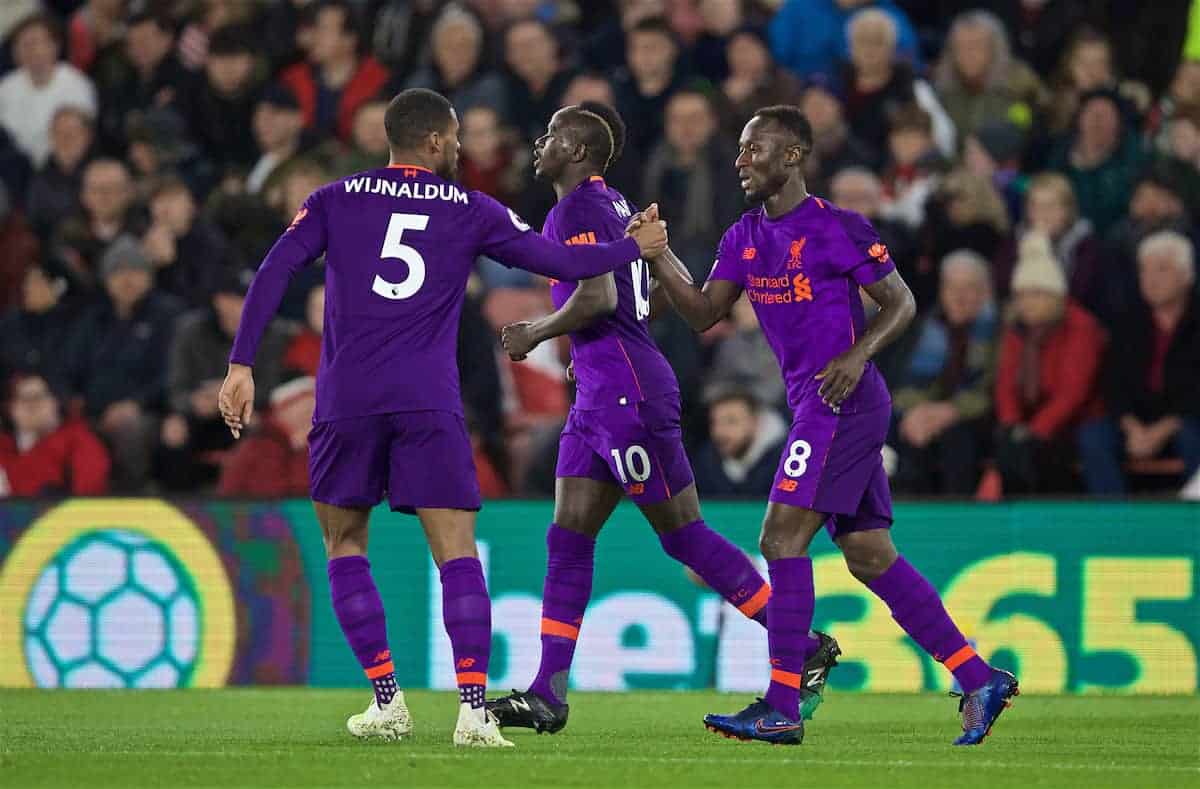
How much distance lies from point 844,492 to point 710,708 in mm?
2665

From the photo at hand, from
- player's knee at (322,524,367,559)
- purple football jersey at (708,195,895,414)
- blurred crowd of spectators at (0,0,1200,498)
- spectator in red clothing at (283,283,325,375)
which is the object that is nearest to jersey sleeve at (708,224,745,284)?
purple football jersey at (708,195,895,414)

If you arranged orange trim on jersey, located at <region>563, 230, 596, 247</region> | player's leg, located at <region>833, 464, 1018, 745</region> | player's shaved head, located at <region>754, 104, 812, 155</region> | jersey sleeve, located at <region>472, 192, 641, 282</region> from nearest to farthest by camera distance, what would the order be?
1. jersey sleeve, located at <region>472, 192, 641, 282</region>
2. player's leg, located at <region>833, 464, 1018, 745</region>
3. player's shaved head, located at <region>754, 104, 812, 155</region>
4. orange trim on jersey, located at <region>563, 230, 596, 247</region>

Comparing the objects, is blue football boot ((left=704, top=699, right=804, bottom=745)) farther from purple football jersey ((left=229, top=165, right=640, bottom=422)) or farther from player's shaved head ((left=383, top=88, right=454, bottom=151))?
player's shaved head ((left=383, top=88, right=454, bottom=151))

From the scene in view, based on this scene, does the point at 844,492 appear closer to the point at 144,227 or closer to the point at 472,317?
the point at 472,317

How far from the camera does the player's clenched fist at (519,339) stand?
822 cm

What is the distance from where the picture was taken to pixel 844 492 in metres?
8.13

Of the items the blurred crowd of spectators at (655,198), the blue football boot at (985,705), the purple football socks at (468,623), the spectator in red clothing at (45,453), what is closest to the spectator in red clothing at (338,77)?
the blurred crowd of spectators at (655,198)

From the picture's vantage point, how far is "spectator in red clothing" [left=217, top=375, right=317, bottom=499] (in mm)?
13461

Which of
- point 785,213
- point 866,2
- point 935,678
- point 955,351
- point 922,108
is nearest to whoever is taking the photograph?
point 785,213

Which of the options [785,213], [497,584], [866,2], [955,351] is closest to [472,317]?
[497,584]

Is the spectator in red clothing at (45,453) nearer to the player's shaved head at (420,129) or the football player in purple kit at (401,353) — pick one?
the football player in purple kit at (401,353)

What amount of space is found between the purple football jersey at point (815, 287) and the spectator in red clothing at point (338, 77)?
8412 mm

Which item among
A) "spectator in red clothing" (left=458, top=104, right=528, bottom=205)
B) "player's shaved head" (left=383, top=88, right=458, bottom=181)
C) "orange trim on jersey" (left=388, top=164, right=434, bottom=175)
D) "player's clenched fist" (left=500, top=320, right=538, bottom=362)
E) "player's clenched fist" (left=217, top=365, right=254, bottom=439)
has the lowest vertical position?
"player's clenched fist" (left=217, top=365, right=254, bottom=439)

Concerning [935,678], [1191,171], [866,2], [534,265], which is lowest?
[935,678]
